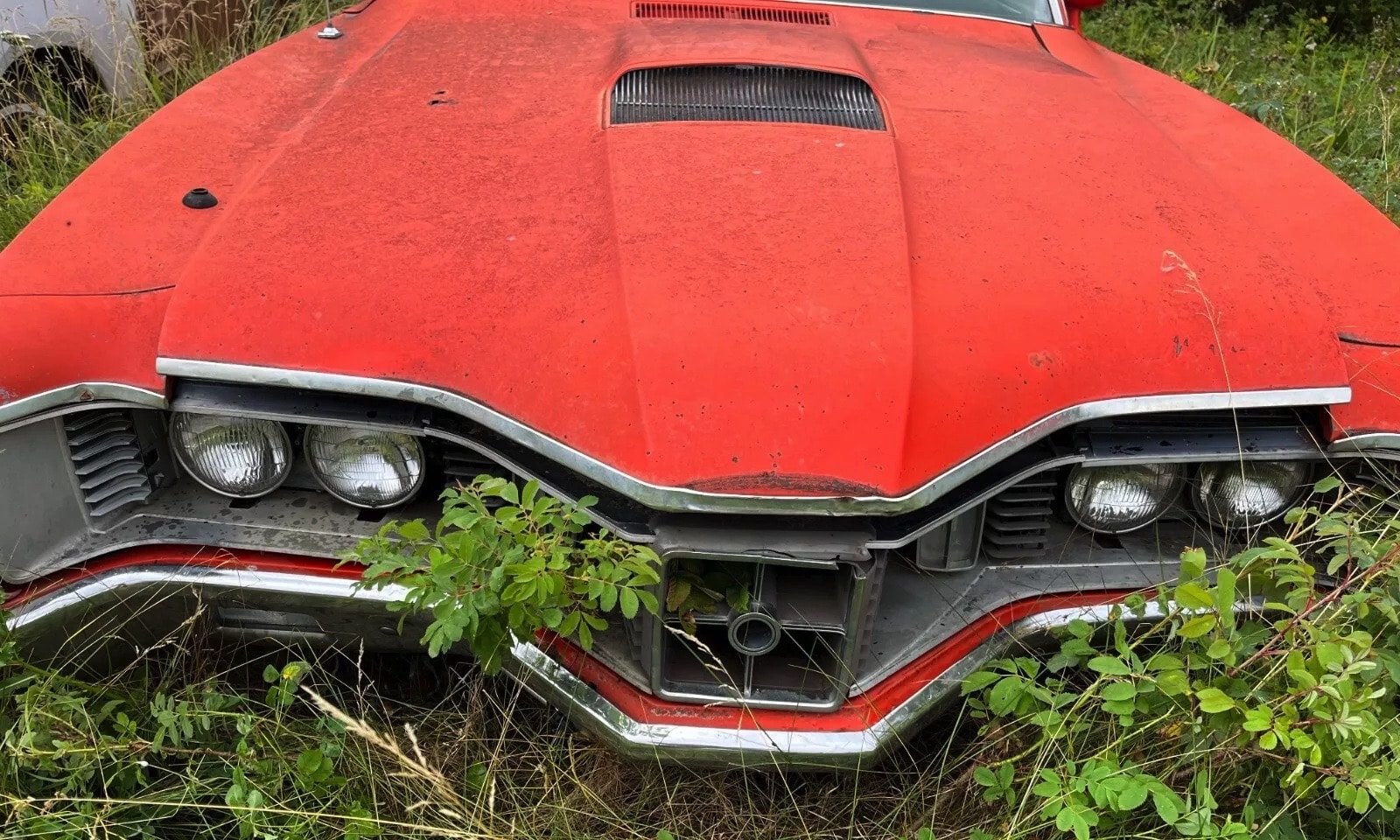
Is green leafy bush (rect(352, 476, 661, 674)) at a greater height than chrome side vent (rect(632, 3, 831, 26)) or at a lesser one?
lesser

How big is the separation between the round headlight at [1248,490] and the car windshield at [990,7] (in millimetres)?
1505

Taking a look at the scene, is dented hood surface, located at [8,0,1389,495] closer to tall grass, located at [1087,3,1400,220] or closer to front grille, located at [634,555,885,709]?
front grille, located at [634,555,885,709]

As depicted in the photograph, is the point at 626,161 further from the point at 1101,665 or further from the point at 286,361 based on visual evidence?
the point at 1101,665

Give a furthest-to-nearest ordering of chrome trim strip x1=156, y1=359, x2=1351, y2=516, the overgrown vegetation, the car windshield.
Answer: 1. the car windshield
2. the overgrown vegetation
3. chrome trim strip x1=156, y1=359, x2=1351, y2=516

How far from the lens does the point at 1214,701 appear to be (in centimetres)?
153

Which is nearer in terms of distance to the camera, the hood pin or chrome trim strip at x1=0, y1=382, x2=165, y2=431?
chrome trim strip at x1=0, y1=382, x2=165, y2=431

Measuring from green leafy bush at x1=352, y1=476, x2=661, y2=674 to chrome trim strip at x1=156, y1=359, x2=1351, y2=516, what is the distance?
0.07m

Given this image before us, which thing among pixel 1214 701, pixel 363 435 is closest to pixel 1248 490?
pixel 1214 701

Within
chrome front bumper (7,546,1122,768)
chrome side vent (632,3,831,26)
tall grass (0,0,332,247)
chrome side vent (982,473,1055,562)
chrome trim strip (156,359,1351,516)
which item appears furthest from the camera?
tall grass (0,0,332,247)

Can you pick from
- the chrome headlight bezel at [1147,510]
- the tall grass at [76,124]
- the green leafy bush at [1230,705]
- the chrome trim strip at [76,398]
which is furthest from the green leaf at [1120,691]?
the tall grass at [76,124]

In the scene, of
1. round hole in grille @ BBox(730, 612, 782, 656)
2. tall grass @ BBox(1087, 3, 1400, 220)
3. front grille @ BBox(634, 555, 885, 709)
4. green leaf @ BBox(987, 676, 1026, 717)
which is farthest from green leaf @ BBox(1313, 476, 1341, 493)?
tall grass @ BBox(1087, 3, 1400, 220)

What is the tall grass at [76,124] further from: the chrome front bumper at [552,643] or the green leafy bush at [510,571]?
the green leafy bush at [510,571]

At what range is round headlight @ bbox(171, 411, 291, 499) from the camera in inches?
68.6

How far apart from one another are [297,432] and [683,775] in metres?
0.86
